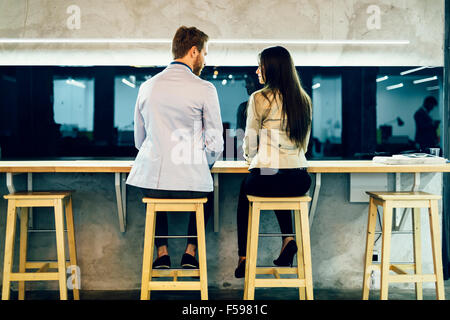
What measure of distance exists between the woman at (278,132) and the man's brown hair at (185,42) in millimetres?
384

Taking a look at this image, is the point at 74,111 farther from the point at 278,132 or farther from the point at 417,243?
the point at 417,243

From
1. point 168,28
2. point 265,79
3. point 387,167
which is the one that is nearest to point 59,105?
point 168,28

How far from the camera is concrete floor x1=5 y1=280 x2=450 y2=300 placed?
2.68 meters

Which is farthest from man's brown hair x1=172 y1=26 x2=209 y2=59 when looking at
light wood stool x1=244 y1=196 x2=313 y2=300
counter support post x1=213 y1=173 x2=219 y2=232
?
light wood stool x1=244 y1=196 x2=313 y2=300

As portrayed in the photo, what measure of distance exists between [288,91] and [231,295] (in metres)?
1.43

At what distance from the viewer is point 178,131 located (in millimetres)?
2127

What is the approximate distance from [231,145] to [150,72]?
0.97 metres

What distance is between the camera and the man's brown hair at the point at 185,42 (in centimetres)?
223

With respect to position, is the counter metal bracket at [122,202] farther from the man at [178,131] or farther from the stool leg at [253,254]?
the stool leg at [253,254]

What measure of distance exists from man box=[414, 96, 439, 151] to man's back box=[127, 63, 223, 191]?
2.25m

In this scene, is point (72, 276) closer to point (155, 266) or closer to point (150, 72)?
point (155, 266)

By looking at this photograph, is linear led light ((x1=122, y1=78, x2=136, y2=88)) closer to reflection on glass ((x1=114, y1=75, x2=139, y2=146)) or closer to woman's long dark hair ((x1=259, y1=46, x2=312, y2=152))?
reflection on glass ((x1=114, y1=75, x2=139, y2=146))

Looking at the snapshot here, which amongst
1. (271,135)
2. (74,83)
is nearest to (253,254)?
(271,135)

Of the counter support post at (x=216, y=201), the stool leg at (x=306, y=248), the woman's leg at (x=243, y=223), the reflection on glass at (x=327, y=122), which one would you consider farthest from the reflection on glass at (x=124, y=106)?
the stool leg at (x=306, y=248)
